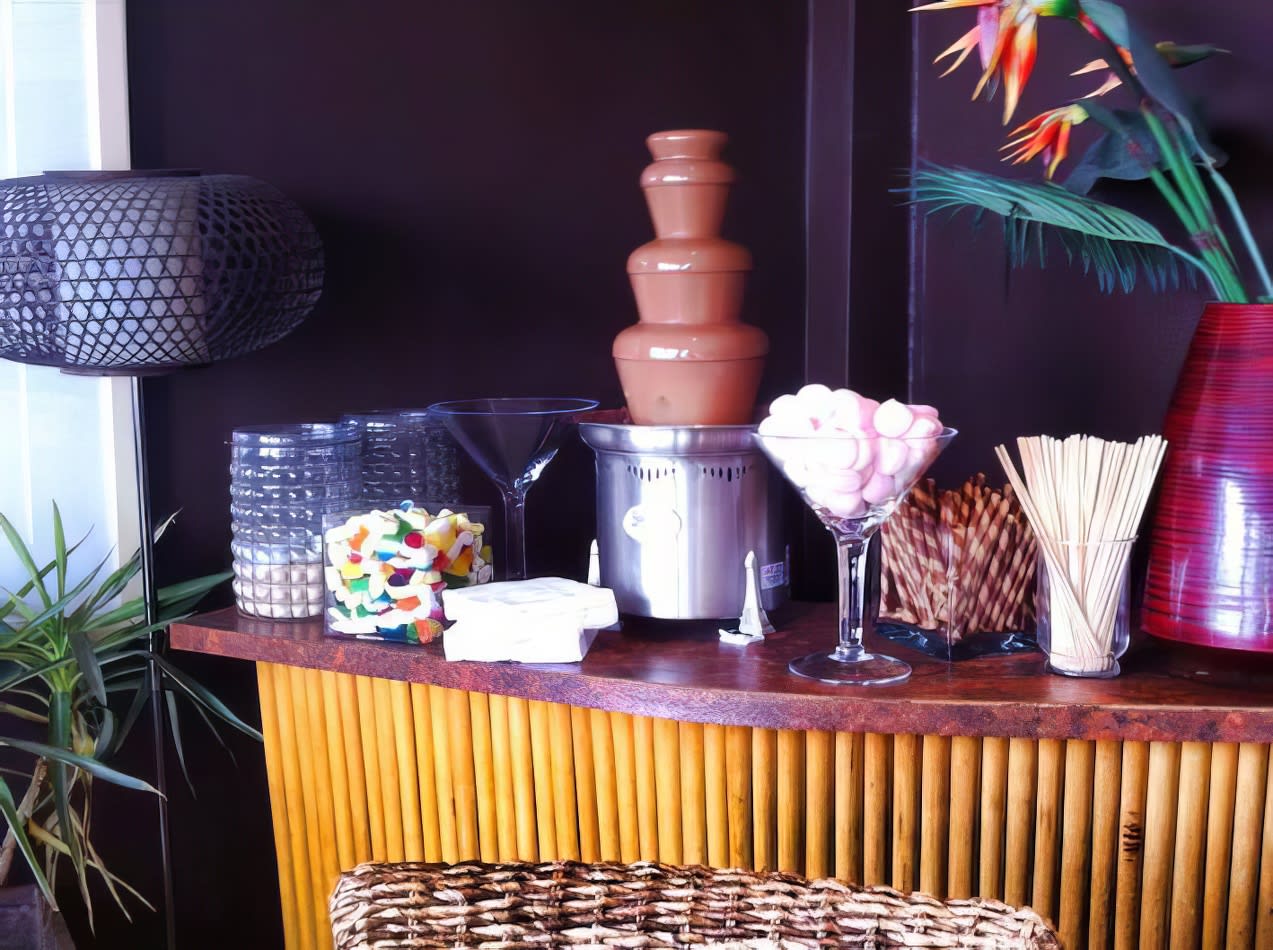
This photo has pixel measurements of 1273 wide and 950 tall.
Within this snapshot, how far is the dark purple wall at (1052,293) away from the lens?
1.74 metres

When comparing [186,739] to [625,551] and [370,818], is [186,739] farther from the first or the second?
[625,551]

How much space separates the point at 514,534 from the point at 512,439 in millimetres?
159

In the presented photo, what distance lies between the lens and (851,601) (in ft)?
5.17

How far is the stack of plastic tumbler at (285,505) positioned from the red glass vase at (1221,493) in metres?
1.06

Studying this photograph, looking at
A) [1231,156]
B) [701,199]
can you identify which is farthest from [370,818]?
[1231,156]

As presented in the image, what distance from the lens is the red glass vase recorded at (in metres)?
1.43

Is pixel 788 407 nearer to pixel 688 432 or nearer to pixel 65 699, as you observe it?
pixel 688 432

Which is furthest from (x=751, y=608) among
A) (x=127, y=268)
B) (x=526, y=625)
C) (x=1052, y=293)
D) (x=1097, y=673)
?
Result: (x=127, y=268)

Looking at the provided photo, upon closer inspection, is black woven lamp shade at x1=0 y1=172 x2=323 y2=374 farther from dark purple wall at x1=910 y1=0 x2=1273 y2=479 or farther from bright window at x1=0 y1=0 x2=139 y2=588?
dark purple wall at x1=910 y1=0 x2=1273 y2=479

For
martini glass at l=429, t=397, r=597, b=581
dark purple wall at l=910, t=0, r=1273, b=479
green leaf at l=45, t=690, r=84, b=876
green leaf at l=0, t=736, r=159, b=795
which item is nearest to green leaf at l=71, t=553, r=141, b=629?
green leaf at l=45, t=690, r=84, b=876

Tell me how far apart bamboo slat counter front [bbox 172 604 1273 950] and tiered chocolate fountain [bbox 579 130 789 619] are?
0.08 metres

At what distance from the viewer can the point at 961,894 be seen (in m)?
1.53

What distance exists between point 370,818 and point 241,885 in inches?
18.0

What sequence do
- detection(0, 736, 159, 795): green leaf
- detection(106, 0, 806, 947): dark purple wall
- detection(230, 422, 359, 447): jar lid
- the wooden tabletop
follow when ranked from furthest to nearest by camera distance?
detection(106, 0, 806, 947): dark purple wall → detection(230, 422, 359, 447): jar lid → detection(0, 736, 159, 795): green leaf → the wooden tabletop
